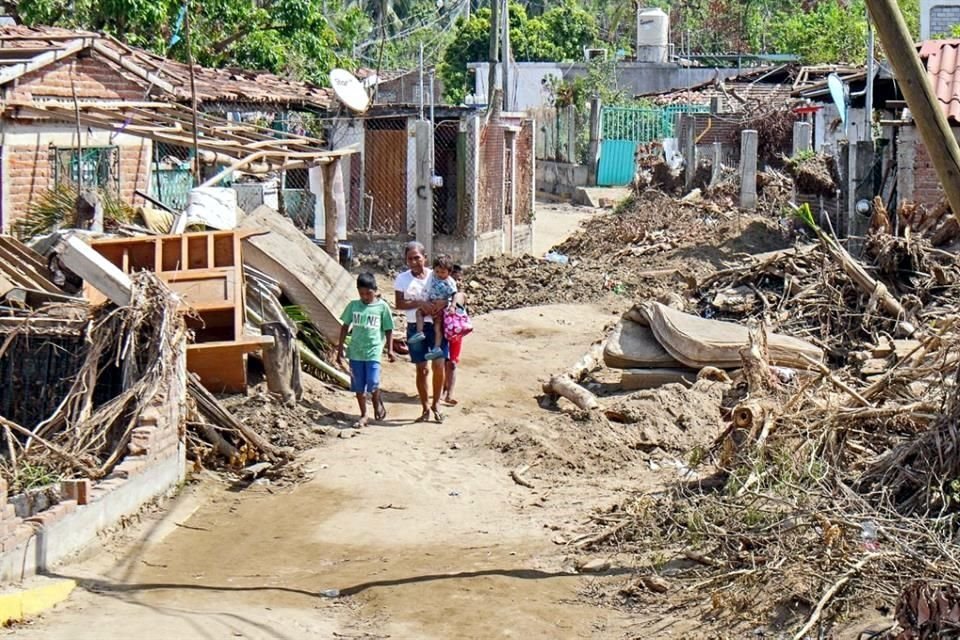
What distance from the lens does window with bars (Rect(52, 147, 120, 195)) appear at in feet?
50.2

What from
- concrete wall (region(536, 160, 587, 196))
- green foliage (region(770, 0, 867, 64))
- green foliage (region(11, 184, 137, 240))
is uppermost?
green foliage (region(770, 0, 867, 64))

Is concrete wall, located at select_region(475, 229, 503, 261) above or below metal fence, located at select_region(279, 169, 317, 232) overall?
below

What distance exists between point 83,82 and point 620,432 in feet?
30.0

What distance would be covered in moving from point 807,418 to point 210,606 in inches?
146

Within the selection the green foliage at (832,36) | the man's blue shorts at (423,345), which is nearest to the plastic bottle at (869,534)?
the man's blue shorts at (423,345)

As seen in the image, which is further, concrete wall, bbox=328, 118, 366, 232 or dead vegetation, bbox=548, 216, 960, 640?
concrete wall, bbox=328, 118, 366, 232

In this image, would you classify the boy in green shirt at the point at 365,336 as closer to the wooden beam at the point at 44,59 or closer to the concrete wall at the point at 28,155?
the concrete wall at the point at 28,155

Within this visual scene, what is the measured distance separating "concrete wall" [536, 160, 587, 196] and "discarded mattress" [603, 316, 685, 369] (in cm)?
2292

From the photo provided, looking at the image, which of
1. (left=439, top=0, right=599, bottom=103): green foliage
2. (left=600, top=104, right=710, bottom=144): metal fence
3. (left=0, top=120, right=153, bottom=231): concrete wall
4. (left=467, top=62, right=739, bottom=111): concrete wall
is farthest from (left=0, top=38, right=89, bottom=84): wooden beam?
(left=439, top=0, right=599, bottom=103): green foliage

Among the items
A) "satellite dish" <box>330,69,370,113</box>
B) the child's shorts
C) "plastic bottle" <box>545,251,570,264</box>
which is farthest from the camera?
"plastic bottle" <box>545,251,570,264</box>

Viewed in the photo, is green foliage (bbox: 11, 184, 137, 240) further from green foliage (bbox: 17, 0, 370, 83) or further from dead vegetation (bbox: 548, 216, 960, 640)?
green foliage (bbox: 17, 0, 370, 83)

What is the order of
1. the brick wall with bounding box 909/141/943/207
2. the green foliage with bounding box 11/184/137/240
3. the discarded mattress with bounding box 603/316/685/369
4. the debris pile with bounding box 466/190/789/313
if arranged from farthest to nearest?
the debris pile with bounding box 466/190/789/313 → the brick wall with bounding box 909/141/943/207 → the green foliage with bounding box 11/184/137/240 → the discarded mattress with bounding box 603/316/685/369

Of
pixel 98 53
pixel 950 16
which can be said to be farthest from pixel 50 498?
pixel 950 16

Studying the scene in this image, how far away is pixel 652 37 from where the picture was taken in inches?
1861
